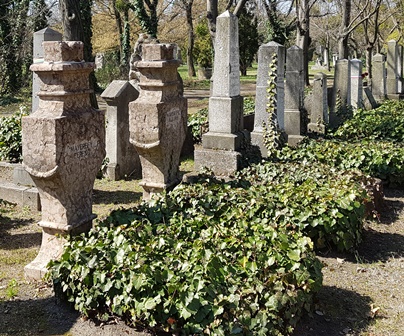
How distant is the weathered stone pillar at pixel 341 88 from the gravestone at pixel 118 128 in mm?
6994

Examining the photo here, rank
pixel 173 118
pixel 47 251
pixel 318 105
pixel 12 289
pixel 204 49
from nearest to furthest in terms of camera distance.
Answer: pixel 12 289, pixel 47 251, pixel 173 118, pixel 318 105, pixel 204 49

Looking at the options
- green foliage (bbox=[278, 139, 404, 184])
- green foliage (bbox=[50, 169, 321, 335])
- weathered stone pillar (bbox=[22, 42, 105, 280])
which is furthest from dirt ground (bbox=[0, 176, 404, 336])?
green foliage (bbox=[278, 139, 404, 184])

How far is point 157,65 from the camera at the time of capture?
6.47 m

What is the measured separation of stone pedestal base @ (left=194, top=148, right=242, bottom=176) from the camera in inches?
340

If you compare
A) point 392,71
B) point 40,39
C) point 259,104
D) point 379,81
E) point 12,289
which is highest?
point 392,71

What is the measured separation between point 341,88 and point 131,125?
9.57 meters

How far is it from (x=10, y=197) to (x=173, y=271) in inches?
188

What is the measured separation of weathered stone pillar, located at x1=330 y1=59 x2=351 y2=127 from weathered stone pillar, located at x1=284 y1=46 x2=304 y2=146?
3485 mm

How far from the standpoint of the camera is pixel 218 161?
880 centimetres

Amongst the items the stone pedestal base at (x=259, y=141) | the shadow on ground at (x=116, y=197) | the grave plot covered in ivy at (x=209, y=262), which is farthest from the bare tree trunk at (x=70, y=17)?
the grave plot covered in ivy at (x=209, y=262)

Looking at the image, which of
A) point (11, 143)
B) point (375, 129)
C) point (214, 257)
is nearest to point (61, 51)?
point (214, 257)

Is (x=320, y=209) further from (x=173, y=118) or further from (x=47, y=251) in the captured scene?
(x=47, y=251)

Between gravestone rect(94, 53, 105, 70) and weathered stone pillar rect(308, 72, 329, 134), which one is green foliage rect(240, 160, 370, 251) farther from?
gravestone rect(94, 53, 105, 70)

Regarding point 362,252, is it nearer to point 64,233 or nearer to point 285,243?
point 285,243
